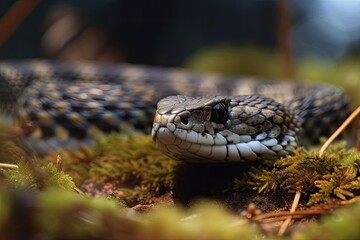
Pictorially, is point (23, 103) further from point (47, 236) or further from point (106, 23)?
point (106, 23)

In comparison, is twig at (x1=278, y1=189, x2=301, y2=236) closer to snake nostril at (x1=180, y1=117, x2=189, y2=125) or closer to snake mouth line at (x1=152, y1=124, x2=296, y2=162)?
snake mouth line at (x1=152, y1=124, x2=296, y2=162)

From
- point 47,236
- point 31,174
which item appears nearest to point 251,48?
point 31,174

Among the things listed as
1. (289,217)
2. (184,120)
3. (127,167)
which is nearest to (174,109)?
(184,120)

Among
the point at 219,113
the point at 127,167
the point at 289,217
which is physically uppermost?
the point at 219,113

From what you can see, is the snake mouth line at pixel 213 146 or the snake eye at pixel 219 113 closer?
the snake mouth line at pixel 213 146

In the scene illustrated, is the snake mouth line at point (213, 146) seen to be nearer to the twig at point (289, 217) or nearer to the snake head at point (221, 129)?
the snake head at point (221, 129)

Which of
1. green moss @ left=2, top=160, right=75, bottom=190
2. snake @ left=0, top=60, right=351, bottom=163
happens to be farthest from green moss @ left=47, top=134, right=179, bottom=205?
green moss @ left=2, top=160, right=75, bottom=190

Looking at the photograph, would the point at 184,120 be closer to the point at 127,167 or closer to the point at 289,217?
the point at 127,167

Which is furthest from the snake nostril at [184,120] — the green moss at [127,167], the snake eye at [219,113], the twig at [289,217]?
the twig at [289,217]
